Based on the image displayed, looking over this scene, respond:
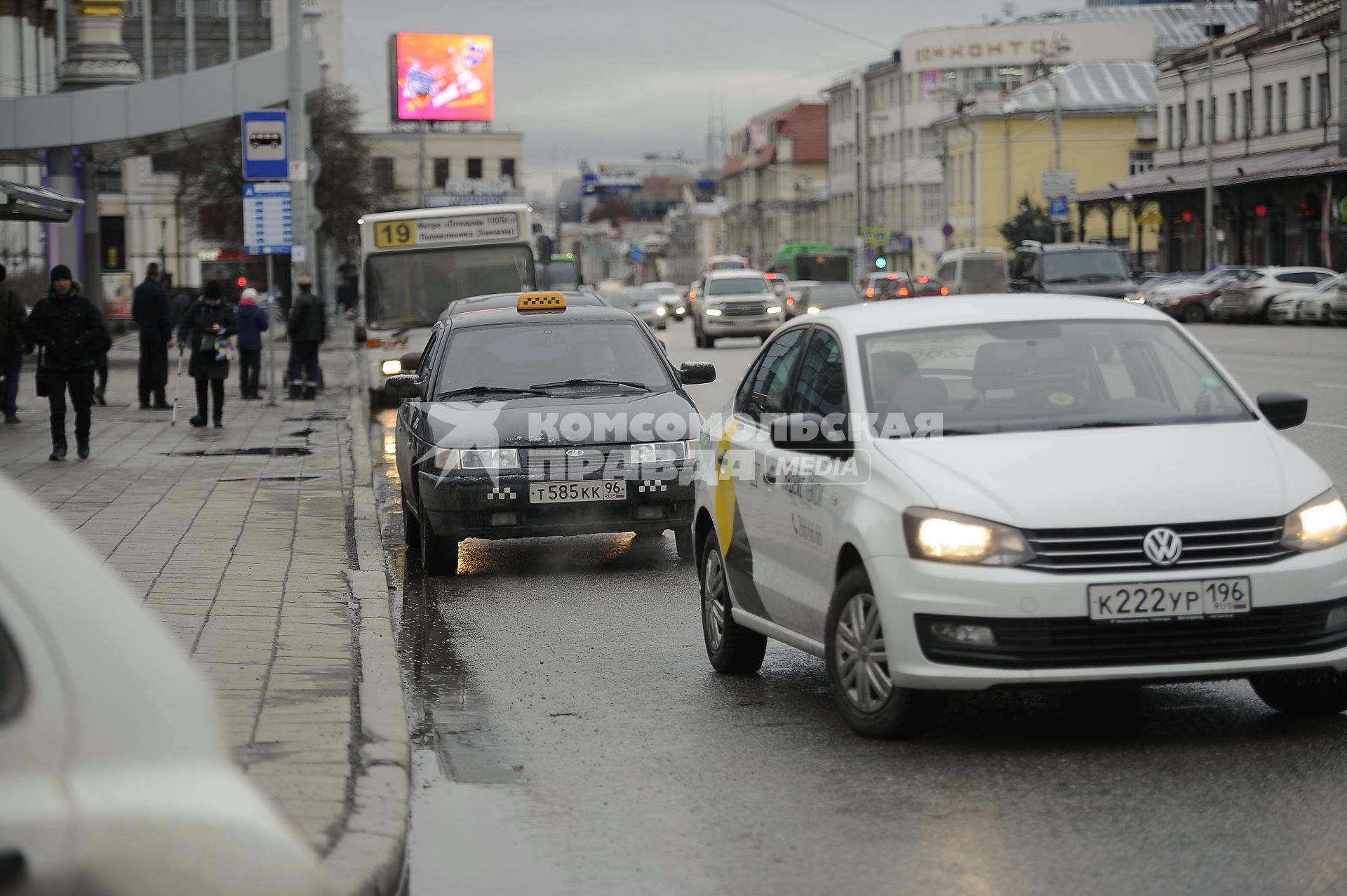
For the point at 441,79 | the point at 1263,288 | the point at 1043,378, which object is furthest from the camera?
the point at 441,79

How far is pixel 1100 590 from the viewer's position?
6.01 metres

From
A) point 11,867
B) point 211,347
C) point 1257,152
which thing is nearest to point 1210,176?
point 1257,152

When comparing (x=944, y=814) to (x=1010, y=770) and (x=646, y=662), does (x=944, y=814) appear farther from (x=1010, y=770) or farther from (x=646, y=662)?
(x=646, y=662)

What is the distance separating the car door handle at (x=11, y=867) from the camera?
2.41m

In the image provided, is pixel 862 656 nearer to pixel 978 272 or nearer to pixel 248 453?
pixel 248 453

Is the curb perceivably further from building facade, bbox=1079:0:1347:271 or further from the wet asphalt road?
building facade, bbox=1079:0:1347:271

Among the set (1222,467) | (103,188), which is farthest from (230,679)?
(103,188)

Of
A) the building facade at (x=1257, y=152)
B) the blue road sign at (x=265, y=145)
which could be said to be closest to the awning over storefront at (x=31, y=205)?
the blue road sign at (x=265, y=145)

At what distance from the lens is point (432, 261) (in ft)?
88.3

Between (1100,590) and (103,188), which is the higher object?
(103,188)

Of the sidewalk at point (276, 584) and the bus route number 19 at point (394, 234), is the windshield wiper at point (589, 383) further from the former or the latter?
the bus route number 19 at point (394, 234)

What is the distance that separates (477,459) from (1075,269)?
3092cm

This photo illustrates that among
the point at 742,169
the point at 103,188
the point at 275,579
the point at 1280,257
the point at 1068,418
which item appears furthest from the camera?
the point at 742,169

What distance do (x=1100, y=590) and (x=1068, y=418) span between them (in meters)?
1.11
